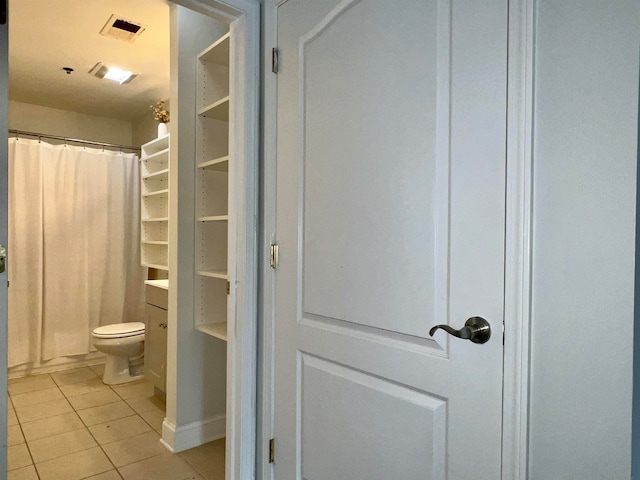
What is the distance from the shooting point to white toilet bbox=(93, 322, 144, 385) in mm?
3205

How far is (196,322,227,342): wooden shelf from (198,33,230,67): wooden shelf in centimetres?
151

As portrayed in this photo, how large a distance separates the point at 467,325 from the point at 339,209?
519 mm

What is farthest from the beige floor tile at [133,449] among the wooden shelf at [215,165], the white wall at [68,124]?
the white wall at [68,124]

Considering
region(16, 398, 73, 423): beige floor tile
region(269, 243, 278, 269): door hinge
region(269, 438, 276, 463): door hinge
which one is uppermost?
region(269, 243, 278, 269): door hinge

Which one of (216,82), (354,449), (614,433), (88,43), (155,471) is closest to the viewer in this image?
(614,433)

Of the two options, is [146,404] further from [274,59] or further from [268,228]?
[274,59]

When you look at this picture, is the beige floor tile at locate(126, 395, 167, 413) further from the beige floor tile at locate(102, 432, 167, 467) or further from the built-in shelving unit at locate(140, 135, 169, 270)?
the built-in shelving unit at locate(140, 135, 169, 270)

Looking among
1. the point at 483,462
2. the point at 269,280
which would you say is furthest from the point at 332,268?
the point at 483,462

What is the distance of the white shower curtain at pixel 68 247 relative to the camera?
3428 mm

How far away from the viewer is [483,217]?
916mm

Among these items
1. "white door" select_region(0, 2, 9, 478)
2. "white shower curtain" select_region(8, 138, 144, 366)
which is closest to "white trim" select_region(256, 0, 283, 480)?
"white door" select_region(0, 2, 9, 478)

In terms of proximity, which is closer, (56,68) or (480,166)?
(480,166)

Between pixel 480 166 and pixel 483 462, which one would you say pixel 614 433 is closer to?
pixel 483 462

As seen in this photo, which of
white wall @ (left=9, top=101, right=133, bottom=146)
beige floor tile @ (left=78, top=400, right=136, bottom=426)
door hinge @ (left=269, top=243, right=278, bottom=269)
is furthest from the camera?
white wall @ (left=9, top=101, right=133, bottom=146)
